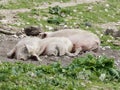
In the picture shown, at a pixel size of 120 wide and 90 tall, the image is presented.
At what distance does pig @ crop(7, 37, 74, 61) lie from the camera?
11.5m

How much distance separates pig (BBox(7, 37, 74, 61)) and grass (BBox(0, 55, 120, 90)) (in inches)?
53.8

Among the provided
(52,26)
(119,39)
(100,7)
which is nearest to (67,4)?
(100,7)

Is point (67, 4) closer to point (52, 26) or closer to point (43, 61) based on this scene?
point (52, 26)

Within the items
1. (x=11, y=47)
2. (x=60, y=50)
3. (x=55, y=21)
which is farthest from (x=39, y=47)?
(x=55, y=21)

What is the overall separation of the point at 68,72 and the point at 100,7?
13249 mm

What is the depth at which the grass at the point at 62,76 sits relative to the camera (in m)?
8.53

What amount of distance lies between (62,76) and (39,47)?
8.46ft

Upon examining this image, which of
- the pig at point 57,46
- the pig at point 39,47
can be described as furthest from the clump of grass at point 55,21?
the pig at point 57,46

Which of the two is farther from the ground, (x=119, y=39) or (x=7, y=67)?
(x=7, y=67)

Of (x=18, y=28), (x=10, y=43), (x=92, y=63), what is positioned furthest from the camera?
(x=18, y=28)

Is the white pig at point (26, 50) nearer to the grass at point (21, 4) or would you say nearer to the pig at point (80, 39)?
the pig at point (80, 39)

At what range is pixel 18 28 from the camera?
1582 cm

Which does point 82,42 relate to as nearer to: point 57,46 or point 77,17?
point 57,46

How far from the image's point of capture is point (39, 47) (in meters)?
11.9
